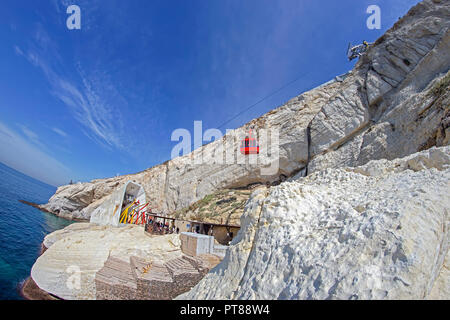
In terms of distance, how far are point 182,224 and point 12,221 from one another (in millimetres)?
18687

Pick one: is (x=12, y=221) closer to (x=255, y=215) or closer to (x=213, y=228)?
(x=213, y=228)

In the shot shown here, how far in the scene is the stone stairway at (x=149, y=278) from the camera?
7.66 metres

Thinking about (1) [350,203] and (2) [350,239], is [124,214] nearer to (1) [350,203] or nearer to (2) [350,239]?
(1) [350,203]

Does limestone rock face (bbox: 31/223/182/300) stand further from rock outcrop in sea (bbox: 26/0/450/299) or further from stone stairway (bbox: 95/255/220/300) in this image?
stone stairway (bbox: 95/255/220/300)

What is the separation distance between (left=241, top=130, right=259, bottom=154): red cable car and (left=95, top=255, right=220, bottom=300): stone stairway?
1681 centimetres

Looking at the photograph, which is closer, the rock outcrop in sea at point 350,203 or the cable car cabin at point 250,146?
the rock outcrop in sea at point 350,203

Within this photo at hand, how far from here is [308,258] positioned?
10.2 feet

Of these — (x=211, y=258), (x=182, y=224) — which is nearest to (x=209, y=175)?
(x=182, y=224)

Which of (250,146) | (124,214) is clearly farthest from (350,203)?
(124,214)

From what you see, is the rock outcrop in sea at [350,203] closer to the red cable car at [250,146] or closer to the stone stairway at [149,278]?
the stone stairway at [149,278]

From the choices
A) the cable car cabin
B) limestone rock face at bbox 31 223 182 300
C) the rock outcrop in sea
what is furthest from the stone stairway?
the cable car cabin

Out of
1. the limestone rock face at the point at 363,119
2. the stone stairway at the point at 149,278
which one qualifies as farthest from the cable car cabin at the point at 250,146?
the stone stairway at the point at 149,278

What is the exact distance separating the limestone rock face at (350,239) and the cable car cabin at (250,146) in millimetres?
19847

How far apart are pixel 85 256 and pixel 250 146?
19.6 metres
